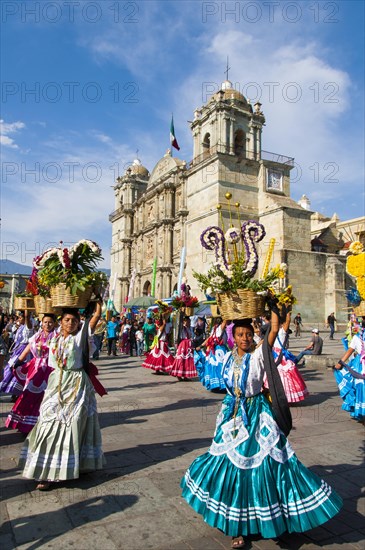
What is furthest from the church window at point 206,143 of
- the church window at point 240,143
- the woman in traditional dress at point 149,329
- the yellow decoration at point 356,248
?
the yellow decoration at point 356,248

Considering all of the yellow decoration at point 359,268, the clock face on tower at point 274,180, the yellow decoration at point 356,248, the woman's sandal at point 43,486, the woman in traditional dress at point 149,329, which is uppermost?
the clock face on tower at point 274,180

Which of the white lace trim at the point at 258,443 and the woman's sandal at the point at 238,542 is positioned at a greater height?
the white lace trim at the point at 258,443

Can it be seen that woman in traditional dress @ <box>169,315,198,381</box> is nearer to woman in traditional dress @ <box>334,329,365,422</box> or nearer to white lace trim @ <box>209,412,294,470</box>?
woman in traditional dress @ <box>334,329,365,422</box>

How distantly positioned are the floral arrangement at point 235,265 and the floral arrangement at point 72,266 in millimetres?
1352

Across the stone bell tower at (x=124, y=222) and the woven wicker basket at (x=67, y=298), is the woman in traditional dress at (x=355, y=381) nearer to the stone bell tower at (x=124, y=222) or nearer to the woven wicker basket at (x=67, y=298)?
the woven wicker basket at (x=67, y=298)

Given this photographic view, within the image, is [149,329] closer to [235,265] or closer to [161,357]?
[161,357]

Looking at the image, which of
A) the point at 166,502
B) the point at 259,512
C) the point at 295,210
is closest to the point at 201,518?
the point at 166,502

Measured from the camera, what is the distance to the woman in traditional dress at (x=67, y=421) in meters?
4.09

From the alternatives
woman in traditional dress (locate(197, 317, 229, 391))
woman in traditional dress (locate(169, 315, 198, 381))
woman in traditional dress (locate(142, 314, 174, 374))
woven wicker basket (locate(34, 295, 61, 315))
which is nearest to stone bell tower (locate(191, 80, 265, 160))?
woman in traditional dress (locate(142, 314, 174, 374))

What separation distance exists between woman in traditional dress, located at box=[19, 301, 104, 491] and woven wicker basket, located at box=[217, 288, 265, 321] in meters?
1.68

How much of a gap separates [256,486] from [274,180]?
31712 millimetres

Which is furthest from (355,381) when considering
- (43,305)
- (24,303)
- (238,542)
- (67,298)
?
(24,303)

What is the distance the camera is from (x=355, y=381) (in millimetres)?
6738

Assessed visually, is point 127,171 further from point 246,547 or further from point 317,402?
point 246,547
